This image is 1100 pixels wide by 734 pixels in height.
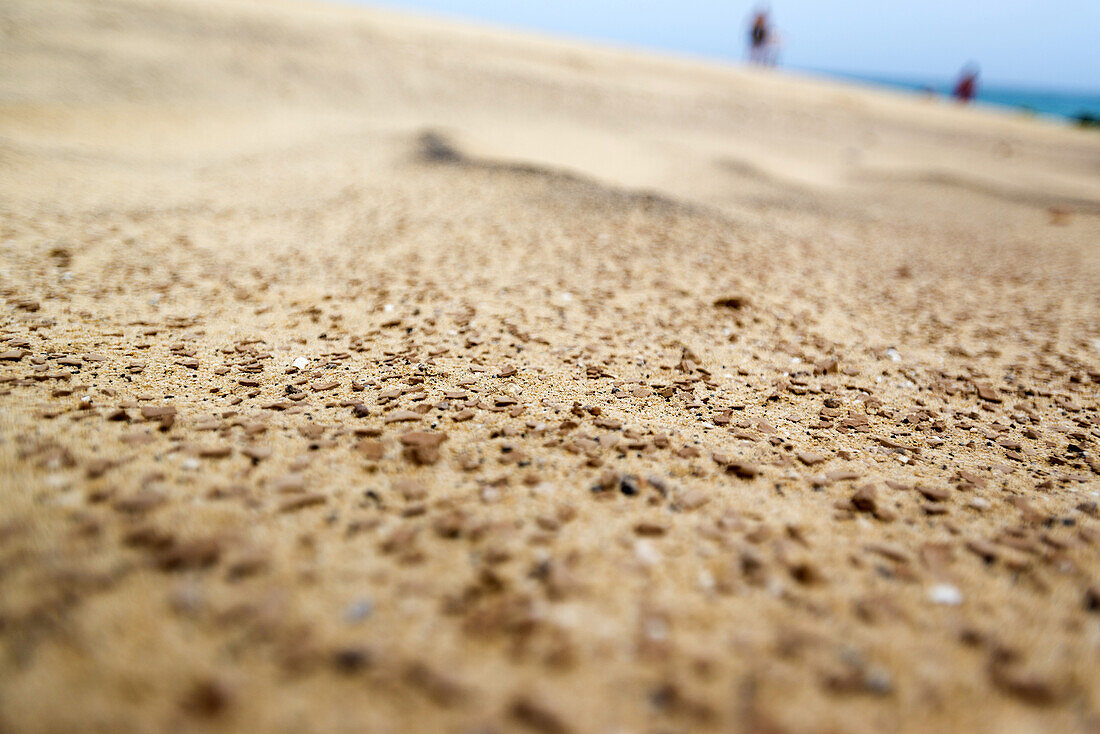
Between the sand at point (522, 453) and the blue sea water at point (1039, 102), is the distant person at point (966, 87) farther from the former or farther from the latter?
the sand at point (522, 453)

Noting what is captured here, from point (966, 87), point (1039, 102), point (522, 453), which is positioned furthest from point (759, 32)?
point (1039, 102)

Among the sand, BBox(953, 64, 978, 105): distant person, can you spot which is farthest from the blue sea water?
the sand

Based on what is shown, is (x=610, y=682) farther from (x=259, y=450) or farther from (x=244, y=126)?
(x=244, y=126)

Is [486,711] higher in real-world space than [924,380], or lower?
lower

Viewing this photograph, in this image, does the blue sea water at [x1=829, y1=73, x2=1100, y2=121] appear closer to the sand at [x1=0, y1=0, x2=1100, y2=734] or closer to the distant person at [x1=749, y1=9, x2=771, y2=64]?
the distant person at [x1=749, y1=9, x2=771, y2=64]

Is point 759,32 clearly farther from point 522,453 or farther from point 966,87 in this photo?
point 522,453

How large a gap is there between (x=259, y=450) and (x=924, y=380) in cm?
273

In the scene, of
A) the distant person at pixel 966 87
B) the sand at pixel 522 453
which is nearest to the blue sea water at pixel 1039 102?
the distant person at pixel 966 87

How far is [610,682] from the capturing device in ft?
3.89

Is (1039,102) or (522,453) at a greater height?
(1039,102)

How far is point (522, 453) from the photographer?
1.92m

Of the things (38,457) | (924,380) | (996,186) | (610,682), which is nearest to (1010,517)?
(924,380)

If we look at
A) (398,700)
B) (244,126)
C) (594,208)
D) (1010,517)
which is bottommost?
(398,700)

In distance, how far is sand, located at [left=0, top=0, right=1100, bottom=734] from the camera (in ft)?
3.90
